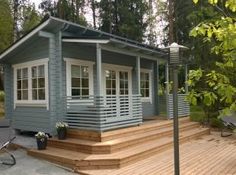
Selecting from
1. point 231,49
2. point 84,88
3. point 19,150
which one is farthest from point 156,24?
point 231,49

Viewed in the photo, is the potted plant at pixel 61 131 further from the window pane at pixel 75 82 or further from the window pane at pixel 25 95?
the window pane at pixel 25 95

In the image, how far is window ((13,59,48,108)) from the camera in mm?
9516

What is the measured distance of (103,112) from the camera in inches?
322

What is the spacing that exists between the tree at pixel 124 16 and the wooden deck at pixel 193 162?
17398 millimetres

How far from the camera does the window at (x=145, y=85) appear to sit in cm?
1315

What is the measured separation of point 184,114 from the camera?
12.9m

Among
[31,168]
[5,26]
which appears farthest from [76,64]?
[5,26]

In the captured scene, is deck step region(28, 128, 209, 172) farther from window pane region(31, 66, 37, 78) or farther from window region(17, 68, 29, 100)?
window region(17, 68, 29, 100)

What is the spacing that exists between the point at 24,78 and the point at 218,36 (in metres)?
7.59

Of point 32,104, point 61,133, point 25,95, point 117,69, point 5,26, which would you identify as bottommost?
point 61,133

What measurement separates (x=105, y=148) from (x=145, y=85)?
20.5ft

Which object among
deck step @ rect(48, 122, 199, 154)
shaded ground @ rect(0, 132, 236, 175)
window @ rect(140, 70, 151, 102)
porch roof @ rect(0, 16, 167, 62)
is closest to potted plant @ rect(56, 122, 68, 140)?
deck step @ rect(48, 122, 199, 154)

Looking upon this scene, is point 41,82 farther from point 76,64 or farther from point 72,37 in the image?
point 72,37

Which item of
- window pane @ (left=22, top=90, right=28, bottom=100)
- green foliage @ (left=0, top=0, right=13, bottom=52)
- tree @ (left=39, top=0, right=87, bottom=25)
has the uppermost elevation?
tree @ (left=39, top=0, right=87, bottom=25)
